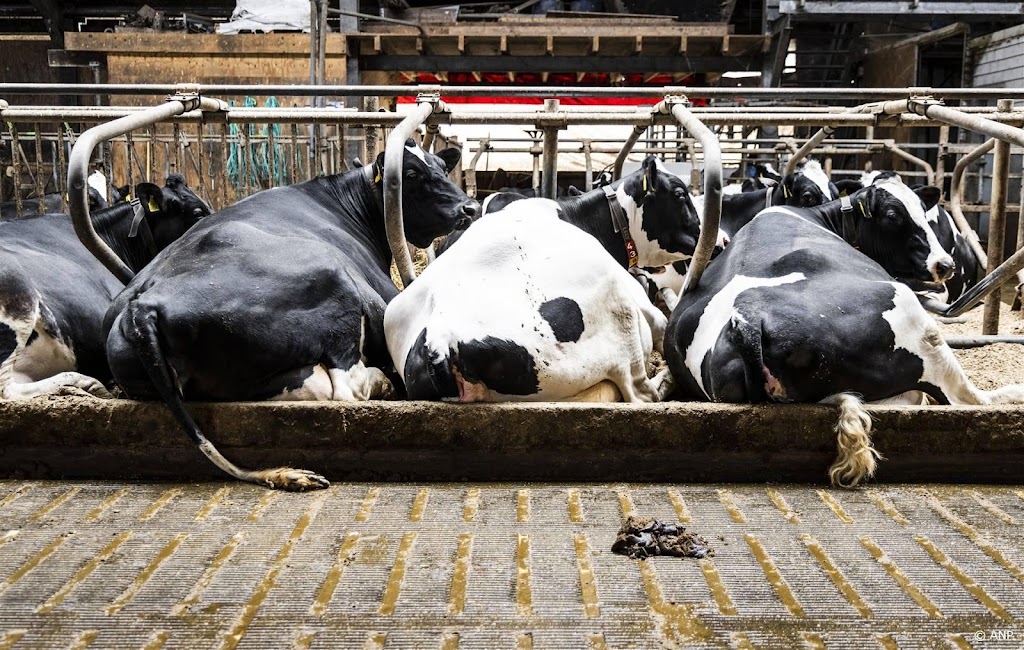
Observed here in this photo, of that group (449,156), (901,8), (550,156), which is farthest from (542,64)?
(550,156)

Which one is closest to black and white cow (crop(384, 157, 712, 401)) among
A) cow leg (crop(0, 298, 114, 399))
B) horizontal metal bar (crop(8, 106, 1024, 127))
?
horizontal metal bar (crop(8, 106, 1024, 127))

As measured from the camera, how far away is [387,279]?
516 centimetres

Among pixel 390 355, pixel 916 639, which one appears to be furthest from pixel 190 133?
pixel 916 639

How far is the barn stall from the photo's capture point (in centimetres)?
242

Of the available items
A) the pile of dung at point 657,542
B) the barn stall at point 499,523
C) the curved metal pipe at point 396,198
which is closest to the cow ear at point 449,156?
the curved metal pipe at point 396,198

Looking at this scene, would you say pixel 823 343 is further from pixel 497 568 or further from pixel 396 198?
pixel 396 198

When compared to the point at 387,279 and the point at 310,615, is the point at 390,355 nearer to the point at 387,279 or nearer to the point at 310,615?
the point at 387,279

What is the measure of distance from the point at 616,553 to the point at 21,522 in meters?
1.95

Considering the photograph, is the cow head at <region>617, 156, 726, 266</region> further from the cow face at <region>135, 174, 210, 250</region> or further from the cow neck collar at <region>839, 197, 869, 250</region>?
the cow face at <region>135, 174, 210, 250</region>

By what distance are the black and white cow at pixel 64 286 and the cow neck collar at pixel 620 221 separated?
2458mm

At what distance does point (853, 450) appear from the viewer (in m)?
3.46

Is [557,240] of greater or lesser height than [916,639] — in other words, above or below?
above

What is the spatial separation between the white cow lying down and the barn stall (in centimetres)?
22

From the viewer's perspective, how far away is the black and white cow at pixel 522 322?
Result: 12.2 feet
